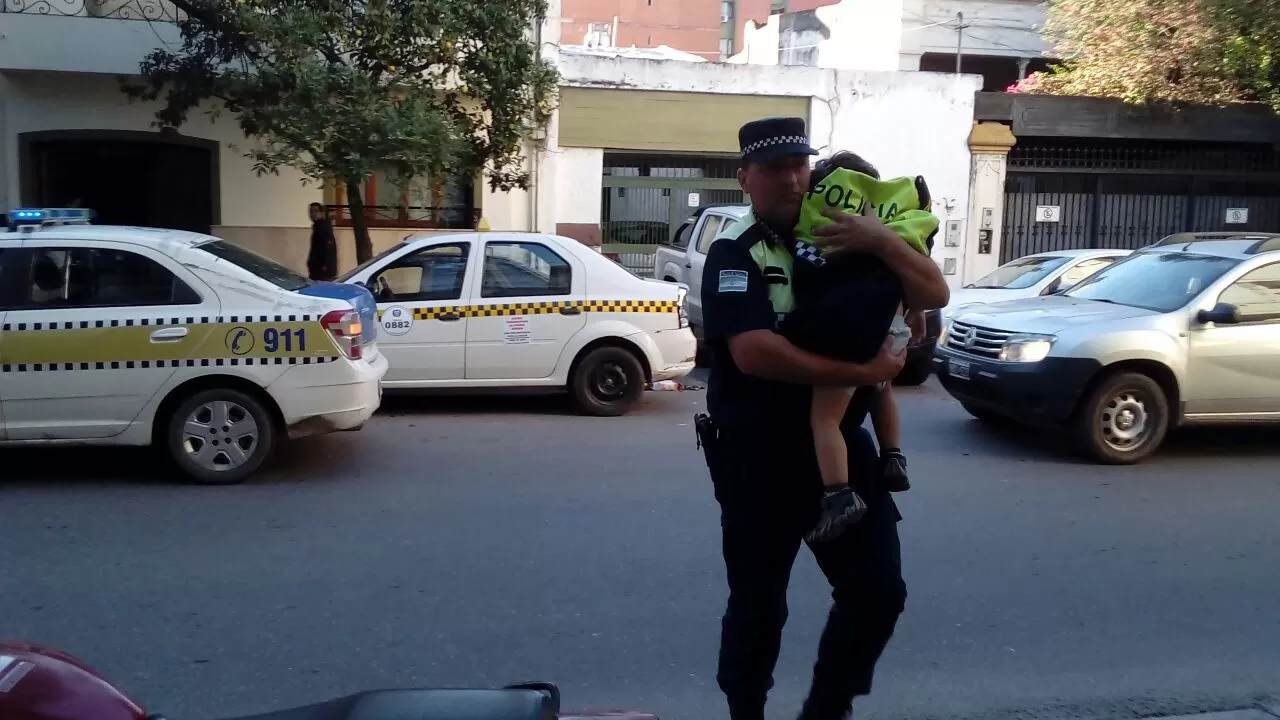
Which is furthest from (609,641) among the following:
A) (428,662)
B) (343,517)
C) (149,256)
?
(149,256)

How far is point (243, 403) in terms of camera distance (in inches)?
292

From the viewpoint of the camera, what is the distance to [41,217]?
24.3 feet

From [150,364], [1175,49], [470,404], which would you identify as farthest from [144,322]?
[1175,49]

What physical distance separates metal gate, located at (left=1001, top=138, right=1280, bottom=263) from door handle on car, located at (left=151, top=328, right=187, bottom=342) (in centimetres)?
1425

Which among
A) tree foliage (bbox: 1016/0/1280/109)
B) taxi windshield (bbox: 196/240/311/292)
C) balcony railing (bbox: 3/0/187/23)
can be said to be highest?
tree foliage (bbox: 1016/0/1280/109)

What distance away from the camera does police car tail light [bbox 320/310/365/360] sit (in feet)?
24.4

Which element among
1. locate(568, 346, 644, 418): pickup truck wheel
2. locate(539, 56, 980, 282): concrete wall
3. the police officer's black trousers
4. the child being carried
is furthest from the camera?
locate(539, 56, 980, 282): concrete wall

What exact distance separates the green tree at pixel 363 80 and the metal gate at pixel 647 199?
137 inches

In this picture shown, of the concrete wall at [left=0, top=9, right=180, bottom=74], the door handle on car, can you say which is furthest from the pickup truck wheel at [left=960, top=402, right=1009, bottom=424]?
the concrete wall at [left=0, top=9, right=180, bottom=74]

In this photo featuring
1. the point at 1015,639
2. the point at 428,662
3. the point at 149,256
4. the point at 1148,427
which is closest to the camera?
the point at 428,662

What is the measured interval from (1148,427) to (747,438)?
20.7 ft

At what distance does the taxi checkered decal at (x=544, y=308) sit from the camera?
9.71 meters

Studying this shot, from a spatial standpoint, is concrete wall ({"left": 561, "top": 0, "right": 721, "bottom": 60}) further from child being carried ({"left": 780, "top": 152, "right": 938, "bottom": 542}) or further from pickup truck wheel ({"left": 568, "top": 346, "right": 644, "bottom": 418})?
child being carried ({"left": 780, "top": 152, "right": 938, "bottom": 542})

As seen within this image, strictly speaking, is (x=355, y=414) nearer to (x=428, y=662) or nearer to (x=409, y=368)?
(x=409, y=368)
